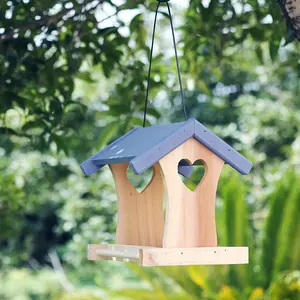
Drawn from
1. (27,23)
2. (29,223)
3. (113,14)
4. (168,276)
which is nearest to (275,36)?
(113,14)

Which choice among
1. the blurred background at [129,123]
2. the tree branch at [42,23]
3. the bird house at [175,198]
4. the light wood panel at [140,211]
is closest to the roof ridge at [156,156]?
the bird house at [175,198]

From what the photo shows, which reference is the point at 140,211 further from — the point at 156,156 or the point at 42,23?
the point at 42,23

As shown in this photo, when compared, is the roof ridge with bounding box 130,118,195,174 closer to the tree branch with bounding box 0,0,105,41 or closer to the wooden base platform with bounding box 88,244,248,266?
the wooden base platform with bounding box 88,244,248,266

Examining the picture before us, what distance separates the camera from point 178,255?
182 centimetres

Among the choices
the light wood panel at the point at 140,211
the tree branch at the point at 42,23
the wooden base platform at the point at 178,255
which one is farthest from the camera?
the tree branch at the point at 42,23

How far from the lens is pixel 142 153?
183 centimetres

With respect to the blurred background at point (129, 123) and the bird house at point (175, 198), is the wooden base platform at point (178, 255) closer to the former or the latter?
the bird house at point (175, 198)

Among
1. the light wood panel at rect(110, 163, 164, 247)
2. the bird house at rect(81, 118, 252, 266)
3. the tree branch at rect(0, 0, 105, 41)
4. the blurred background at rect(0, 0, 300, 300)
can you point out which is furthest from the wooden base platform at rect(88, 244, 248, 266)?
the tree branch at rect(0, 0, 105, 41)

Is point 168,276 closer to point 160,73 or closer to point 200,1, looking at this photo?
point 160,73

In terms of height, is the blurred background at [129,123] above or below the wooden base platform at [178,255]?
above

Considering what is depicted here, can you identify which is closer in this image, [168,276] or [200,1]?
[200,1]

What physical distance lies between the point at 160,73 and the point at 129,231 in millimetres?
1149

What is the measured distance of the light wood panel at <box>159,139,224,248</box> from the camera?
189 centimetres

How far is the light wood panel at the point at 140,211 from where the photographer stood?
2062mm
